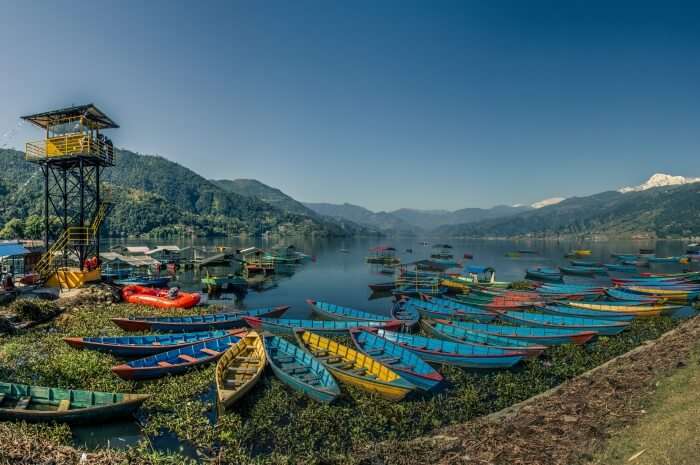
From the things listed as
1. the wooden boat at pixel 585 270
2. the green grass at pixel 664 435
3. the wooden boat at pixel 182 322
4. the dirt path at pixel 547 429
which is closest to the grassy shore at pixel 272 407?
the dirt path at pixel 547 429

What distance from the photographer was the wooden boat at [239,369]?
629 inches

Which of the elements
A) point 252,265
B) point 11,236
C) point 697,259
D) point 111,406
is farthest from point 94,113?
point 697,259

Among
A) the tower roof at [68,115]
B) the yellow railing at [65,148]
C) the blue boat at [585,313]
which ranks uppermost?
the tower roof at [68,115]

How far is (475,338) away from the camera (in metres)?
26.4

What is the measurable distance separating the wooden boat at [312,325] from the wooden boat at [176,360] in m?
4.81

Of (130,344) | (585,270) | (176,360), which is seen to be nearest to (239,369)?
(176,360)

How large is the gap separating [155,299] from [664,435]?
35.8 metres

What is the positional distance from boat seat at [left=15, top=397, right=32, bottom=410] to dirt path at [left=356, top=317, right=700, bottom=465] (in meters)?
12.6

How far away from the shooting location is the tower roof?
104ft

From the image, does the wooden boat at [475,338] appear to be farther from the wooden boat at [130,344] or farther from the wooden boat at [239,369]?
the wooden boat at [130,344]

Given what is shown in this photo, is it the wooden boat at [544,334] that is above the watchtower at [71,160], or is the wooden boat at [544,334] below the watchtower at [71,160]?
below

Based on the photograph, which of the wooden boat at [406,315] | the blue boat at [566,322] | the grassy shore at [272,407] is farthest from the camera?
the wooden boat at [406,315]

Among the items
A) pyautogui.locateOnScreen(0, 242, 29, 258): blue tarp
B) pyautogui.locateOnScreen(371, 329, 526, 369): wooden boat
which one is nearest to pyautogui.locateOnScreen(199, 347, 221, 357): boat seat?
pyautogui.locateOnScreen(371, 329, 526, 369): wooden boat

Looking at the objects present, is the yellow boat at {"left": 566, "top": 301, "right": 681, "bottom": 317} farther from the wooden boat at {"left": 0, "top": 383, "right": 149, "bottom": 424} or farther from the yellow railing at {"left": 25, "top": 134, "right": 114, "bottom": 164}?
the yellow railing at {"left": 25, "top": 134, "right": 114, "bottom": 164}
